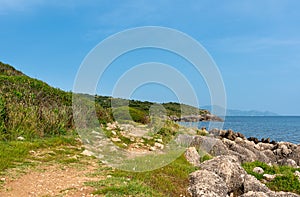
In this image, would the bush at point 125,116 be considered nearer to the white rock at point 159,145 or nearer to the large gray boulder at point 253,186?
the white rock at point 159,145

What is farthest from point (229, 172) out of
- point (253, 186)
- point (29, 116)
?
point (29, 116)

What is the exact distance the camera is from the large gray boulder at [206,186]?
28.0 feet

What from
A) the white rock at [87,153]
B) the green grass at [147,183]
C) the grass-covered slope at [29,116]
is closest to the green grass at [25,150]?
the white rock at [87,153]

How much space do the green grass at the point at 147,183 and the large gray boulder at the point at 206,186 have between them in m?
0.23

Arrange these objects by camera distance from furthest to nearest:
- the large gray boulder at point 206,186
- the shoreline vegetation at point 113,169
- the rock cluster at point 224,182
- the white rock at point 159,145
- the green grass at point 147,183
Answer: the white rock at point 159,145, the rock cluster at point 224,182, the large gray boulder at point 206,186, the shoreline vegetation at point 113,169, the green grass at point 147,183

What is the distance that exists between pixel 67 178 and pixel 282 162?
1693 cm

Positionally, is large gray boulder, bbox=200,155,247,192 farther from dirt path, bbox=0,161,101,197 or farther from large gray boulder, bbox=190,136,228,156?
large gray boulder, bbox=190,136,228,156

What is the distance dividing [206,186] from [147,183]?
157cm

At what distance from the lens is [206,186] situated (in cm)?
873

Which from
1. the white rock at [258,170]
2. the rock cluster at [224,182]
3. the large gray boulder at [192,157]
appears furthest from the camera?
the white rock at [258,170]

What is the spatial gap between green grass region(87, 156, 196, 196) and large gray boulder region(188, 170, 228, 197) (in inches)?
8.9

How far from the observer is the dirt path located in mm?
7348

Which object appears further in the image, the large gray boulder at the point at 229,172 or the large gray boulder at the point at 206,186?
the large gray boulder at the point at 229,172

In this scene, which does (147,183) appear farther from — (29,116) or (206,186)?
(29,116)
